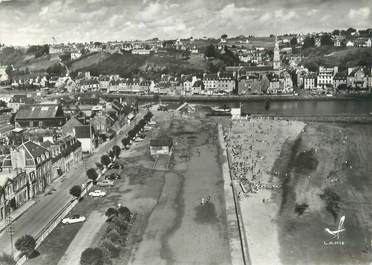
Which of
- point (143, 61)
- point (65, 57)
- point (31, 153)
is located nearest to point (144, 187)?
point (31, 153)

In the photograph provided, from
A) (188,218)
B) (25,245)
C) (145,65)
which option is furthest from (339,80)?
(25,245)

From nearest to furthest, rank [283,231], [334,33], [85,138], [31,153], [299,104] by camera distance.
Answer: [283,231], [31,153], [85,138], [299,104], [334,33]

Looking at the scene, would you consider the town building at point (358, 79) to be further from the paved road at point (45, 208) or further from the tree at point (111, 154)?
the paved road at point (45, 208)

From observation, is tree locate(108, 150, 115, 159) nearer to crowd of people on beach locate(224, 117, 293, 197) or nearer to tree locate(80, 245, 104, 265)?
crowd of people on beach locate(224, 117, 293, 197)

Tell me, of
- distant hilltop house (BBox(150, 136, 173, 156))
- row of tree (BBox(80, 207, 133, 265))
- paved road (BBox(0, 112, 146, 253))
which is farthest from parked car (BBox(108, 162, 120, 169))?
row of tree (BBox(80, 207, 133, 265))

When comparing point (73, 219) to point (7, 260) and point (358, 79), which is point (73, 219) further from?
point (358, 79)

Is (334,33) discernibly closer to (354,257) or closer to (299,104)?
(299,104)
